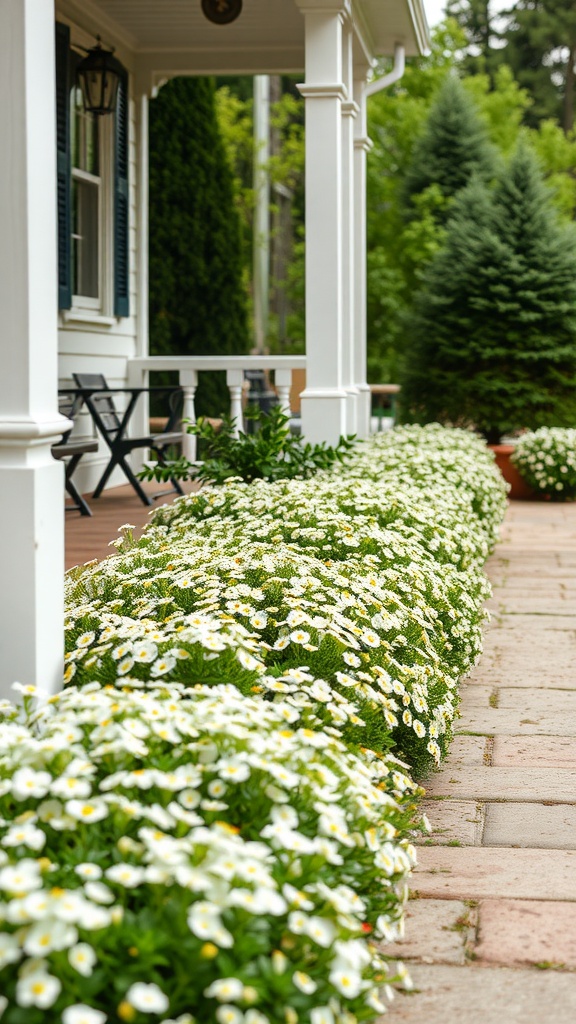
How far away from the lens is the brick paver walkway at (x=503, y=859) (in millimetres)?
2215

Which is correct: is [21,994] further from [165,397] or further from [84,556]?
[165,397]

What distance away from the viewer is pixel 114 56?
8.89 meters

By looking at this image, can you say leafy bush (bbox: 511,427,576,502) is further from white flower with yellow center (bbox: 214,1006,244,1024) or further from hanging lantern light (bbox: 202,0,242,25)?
white flower with yellow center (bbox: 214,1006,244,1024)

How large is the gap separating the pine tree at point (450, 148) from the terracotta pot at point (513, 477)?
9.24 metres

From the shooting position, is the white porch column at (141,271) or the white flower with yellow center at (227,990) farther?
the white porch column at (141,271)

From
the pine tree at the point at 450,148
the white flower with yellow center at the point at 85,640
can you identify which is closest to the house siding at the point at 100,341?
the white flower with yellow center at the point at 85,640

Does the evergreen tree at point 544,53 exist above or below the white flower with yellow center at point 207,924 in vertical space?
above

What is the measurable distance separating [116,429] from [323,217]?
6.63 feet

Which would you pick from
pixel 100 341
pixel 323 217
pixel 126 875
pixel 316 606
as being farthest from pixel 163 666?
pixel 100 341

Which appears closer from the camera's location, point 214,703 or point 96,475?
point 214,703

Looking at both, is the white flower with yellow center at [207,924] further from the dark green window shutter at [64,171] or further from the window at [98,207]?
the window at [98,207]

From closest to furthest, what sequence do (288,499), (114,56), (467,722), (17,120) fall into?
1. (17,120)
2. (467,722)
3. (288,499)
4. (114,56)

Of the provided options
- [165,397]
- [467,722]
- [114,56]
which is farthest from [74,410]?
[165,397]

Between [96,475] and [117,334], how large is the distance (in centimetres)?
108
